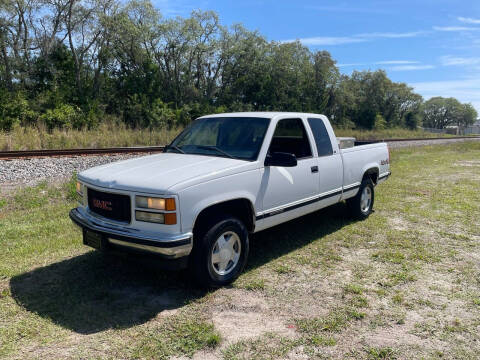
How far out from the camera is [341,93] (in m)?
53.8

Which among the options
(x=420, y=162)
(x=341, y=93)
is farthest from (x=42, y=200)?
(x=341, y=93)

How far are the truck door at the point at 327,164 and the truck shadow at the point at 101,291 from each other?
41.0 inches

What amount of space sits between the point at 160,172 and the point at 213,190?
0.60 meters

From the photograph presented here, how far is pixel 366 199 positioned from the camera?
677 centimetres

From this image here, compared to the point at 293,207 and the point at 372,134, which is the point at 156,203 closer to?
the point at 293,207

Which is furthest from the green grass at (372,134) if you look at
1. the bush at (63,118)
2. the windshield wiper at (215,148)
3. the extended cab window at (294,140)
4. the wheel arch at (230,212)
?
the wheel arch at (230,212)

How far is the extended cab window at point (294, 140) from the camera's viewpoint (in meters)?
5.13

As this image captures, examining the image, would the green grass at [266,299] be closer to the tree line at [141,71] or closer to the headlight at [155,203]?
the headlight at [155,203]

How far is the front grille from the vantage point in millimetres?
3615

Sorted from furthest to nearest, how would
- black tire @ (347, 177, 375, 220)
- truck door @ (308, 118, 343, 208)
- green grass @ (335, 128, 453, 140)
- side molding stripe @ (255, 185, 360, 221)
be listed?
green grass @ (335, 128, 453, 140) → black tire @ (347, 177, 375, 220) → truck door @ (308, 118, 343, 208) → side molding stripe @ (255, 185, 360, 221)

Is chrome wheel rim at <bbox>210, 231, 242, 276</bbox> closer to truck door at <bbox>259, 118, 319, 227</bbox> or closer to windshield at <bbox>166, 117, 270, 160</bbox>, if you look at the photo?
truck door at <bbox>259, 118, 319, 227</bbox>

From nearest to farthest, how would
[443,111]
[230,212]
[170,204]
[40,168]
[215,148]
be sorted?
1. [170,204]
2. [230,212]
3. [215,148]
4. [40,168]
5. [443,111]

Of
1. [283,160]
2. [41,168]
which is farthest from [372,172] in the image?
[41,168]

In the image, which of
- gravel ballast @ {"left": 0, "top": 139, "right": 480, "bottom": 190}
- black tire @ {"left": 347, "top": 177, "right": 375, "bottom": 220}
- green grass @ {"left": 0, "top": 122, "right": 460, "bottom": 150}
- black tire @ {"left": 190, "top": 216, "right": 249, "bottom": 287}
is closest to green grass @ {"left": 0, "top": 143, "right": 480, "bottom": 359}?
black tire @ {"left": 190, "top": 216, "right": 249, "bottom": 287}
